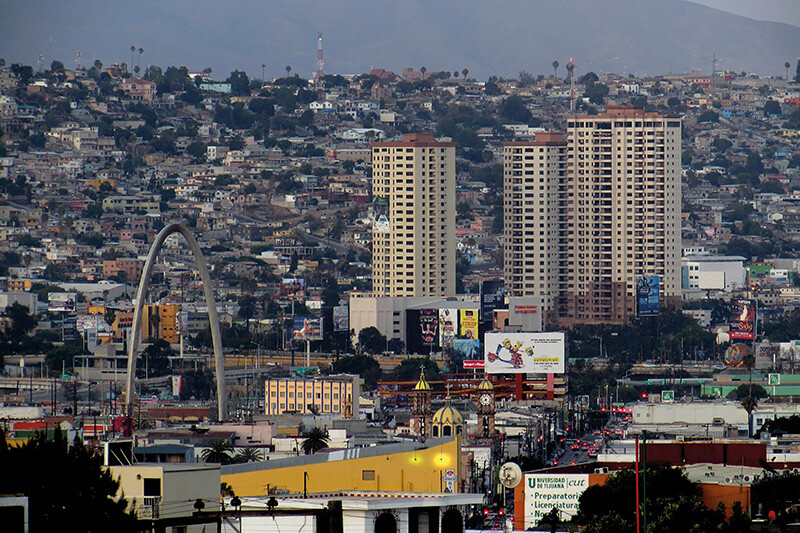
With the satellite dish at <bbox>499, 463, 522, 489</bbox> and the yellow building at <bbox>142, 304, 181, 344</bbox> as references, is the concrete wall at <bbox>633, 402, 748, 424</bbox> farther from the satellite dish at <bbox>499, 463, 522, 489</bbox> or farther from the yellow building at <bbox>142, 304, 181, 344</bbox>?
the yellow building at <bbox>142, 304, 181, 344</bbox>

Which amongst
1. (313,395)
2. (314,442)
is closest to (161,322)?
(313,395)

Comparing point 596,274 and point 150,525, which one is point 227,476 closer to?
point 150,525


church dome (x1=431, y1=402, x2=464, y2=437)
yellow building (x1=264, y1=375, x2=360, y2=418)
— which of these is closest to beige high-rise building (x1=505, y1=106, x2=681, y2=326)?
yellow building (x1=264, y1=375, x2=360, y2=418)

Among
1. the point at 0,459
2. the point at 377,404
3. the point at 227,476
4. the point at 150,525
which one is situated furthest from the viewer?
the point at 377,404

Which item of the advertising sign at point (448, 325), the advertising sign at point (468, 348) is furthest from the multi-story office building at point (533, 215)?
the advertising sign at point (468, 348)

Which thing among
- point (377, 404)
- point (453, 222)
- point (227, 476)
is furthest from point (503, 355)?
point (227, 476)

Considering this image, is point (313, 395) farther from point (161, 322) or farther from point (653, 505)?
point (653, 505)

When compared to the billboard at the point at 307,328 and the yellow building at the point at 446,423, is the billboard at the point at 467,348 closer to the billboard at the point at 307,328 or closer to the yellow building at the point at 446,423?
the billboard at the point at 307,328
